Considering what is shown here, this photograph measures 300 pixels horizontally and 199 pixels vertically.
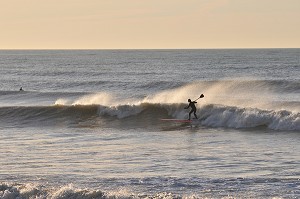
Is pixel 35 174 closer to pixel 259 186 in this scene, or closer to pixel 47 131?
pixel 259 186

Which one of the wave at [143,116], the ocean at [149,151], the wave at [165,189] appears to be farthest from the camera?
the wave at [143,116]

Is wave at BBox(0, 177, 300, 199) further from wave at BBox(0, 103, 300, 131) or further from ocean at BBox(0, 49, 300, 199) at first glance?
wave at BBox(0, 103, 300, 131)

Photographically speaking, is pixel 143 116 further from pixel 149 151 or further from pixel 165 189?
pixel 165 189

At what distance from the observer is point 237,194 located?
15656mm

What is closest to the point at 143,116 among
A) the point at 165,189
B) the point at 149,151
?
the point at 149,151

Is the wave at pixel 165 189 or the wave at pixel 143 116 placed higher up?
the wave at pixel 143 116

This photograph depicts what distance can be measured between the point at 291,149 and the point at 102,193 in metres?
8.52

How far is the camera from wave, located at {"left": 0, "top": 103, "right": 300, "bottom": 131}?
29500 millimetres

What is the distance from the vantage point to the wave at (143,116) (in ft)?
96.8

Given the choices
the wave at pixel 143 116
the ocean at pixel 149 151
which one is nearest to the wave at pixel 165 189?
the ocean at pixel 149 151

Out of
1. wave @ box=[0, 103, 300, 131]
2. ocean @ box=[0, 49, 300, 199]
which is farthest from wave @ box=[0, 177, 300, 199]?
wave @ box=[0, 103, 300, 131]

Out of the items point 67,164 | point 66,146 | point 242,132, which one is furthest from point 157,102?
point 67,164

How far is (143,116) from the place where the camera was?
113ft

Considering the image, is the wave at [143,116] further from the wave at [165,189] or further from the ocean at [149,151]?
the wave at [165,189]
